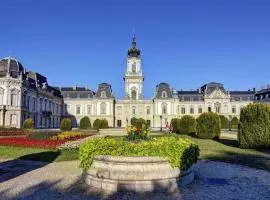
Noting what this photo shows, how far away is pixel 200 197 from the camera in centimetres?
768

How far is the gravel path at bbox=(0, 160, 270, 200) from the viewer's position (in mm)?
Answer: 7855

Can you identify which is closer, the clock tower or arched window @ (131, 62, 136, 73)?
the clock tower

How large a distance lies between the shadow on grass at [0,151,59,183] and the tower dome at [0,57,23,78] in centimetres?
4106

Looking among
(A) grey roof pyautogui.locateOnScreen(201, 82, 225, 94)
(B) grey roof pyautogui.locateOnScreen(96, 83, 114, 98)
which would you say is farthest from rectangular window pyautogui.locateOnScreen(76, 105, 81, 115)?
(A) grey roof pyautogui.locateOnScreen(201, 82, 225, 94)

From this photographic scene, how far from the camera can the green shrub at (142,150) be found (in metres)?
8.90

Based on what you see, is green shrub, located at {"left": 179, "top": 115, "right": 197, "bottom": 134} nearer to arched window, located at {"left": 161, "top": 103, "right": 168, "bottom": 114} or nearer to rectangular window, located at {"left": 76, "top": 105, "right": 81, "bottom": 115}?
arched window, located at {"left": 161, "top": 103, "right": 168, "bottom": 114}

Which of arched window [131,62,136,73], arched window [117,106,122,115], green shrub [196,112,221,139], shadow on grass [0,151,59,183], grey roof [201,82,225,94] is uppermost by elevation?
arched window [131,62,136,73]

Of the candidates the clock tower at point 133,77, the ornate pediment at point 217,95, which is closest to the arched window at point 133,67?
the clock tower at point 133,77

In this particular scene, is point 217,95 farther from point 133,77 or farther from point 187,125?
point 187,125

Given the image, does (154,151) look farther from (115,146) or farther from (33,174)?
(33,174)

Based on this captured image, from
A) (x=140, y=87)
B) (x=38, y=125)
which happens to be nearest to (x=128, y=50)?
(x=140, y=87)

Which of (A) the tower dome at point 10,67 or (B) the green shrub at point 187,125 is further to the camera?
(A) the tower dome at point 10,67

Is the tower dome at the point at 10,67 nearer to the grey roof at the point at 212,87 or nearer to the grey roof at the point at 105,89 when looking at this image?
the grey roof at the point at 105,89

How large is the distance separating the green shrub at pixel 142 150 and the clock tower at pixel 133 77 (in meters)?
67.8
